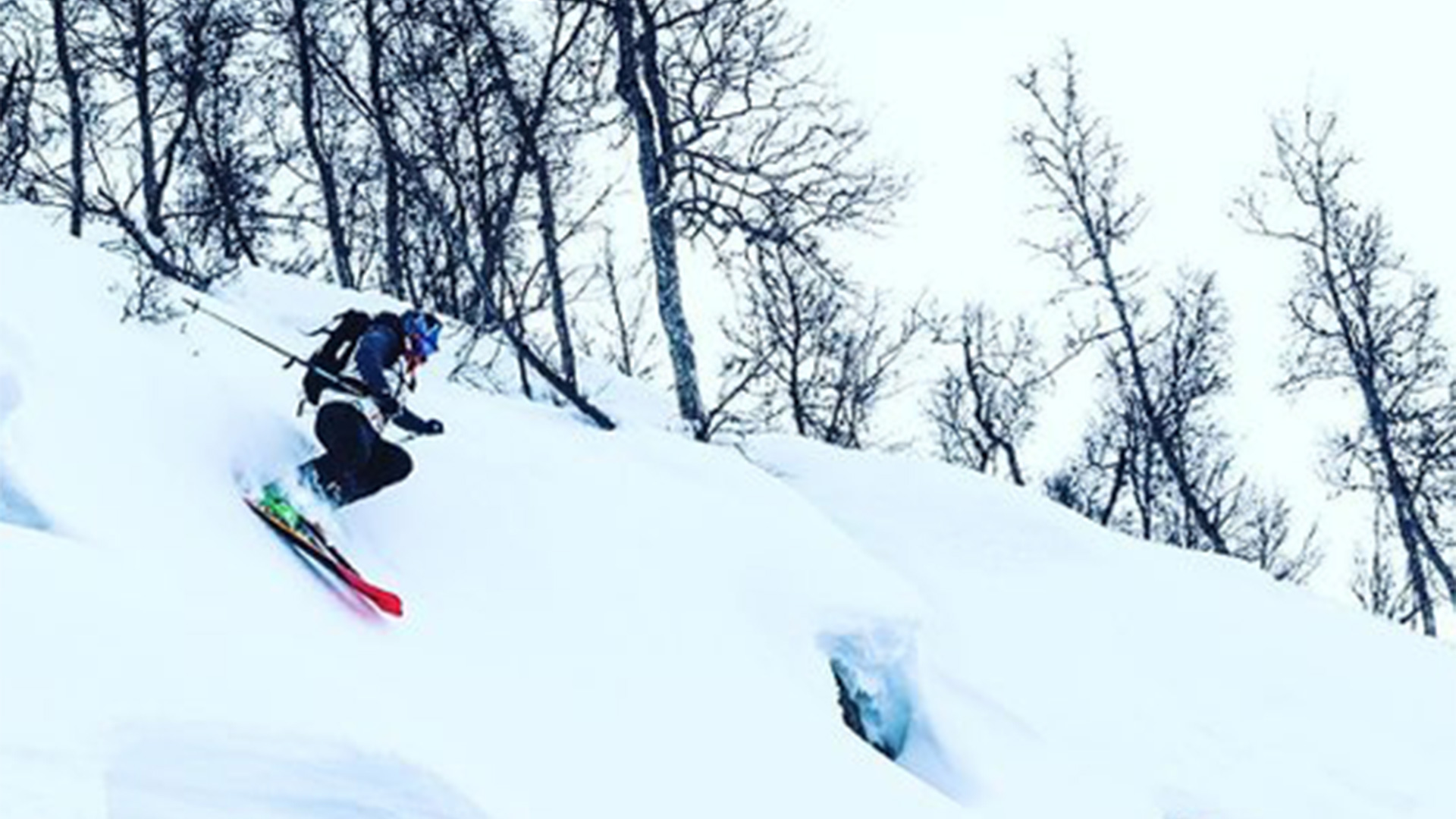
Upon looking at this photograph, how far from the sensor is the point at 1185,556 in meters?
12.5

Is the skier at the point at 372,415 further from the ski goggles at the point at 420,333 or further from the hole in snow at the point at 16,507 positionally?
the hole in snow at the point at 16,507

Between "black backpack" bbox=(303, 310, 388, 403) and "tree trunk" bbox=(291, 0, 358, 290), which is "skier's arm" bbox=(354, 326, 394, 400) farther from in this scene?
"tree trunk" bbox=(291, 0, 358, 290)

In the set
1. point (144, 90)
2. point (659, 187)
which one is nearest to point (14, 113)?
point (144, 90)

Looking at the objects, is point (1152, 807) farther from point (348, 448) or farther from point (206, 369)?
point (206, 369)

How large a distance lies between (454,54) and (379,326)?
9898 mm

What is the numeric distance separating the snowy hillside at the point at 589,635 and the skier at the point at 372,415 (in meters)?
0.38

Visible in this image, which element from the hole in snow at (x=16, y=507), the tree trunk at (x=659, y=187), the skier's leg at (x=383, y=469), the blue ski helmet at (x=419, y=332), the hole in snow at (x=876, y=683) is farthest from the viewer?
the tree trunk at (x=659, y=187)

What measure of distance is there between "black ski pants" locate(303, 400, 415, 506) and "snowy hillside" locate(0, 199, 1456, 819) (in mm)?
344

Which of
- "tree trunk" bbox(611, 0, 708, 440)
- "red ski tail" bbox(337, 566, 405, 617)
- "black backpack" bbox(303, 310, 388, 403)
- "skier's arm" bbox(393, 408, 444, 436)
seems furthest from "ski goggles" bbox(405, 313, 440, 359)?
"tree trunk" bbox(611, 0, 708, 440)

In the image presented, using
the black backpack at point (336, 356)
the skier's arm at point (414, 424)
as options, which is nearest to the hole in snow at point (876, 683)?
the skier's arm at point (414, 424)

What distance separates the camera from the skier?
23.9ft

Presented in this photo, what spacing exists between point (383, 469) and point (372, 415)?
14.3 inches

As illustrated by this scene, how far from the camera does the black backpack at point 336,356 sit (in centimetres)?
770

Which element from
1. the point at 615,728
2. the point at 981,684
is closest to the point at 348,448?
the point at 615,728
